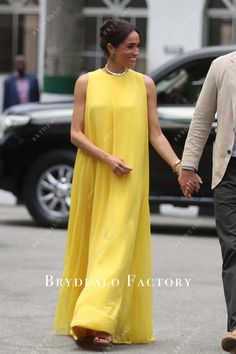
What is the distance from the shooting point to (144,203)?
7.47m

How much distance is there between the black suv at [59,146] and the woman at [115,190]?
5.88m

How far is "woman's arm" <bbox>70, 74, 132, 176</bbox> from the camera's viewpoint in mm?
7328

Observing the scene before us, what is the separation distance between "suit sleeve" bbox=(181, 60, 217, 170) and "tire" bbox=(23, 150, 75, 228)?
23.4 ft

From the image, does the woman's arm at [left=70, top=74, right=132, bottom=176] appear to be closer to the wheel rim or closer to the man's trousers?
the man's trousers

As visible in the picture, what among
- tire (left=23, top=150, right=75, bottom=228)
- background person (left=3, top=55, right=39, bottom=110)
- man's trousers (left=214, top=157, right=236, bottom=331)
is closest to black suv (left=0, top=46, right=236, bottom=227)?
tire (left=23, top=150, right=75, bottom=228)

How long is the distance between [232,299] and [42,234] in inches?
274

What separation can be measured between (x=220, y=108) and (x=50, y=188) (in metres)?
7.46

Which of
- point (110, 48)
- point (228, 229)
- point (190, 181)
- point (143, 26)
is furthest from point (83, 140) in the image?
point (143, 26)

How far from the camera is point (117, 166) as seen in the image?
7.32 metres

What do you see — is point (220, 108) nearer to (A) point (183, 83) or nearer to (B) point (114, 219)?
(B) point (114, 219)

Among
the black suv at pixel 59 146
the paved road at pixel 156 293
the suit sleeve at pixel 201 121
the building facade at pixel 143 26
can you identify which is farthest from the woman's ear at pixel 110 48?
the building facade at pixel 143 26

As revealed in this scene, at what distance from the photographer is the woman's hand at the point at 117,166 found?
732 centimetres

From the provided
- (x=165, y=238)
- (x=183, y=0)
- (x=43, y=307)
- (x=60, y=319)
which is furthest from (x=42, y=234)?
(x=183, y=0)

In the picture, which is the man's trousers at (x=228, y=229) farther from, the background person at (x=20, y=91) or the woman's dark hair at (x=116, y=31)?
the background person at (x=20, y=91)
